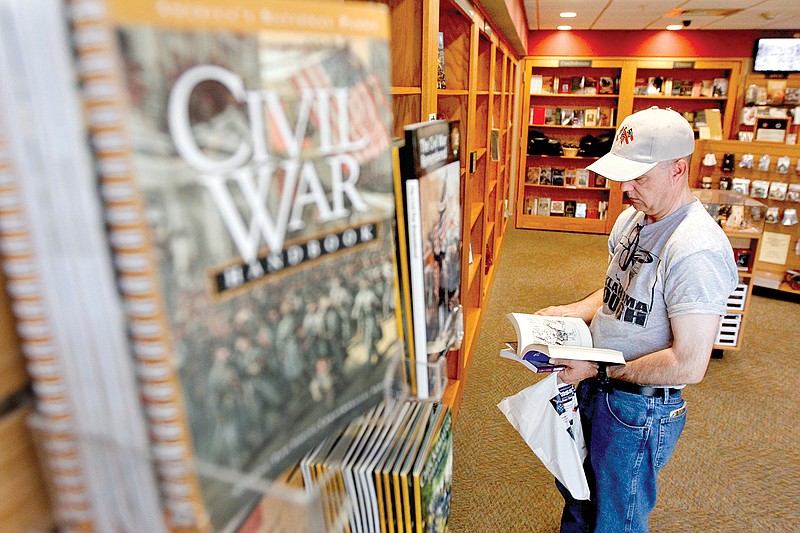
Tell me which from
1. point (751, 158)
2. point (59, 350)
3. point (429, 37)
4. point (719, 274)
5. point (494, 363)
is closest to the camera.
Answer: point (59, 350)

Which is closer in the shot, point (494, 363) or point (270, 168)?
point (270, 168)

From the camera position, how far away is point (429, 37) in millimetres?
2016

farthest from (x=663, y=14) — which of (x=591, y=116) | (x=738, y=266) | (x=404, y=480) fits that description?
(x=404, y=480)

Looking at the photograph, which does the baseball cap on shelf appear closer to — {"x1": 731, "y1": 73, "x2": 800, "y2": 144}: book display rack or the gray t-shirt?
the gray t-shirt

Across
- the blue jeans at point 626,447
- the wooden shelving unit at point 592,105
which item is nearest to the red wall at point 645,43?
the wooden shelving unit at point 592,105

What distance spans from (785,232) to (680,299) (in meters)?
A: 4.77

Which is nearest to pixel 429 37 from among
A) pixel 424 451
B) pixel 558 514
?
pixel 424 451

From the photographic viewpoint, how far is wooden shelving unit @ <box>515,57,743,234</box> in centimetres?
780

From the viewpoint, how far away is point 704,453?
10.1 ft

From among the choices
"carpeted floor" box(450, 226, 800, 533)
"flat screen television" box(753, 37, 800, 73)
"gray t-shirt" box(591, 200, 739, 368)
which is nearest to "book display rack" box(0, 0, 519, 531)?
"gray t-shirt" box(591, 200, 739, 368)

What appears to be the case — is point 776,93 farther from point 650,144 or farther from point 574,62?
point 650,144

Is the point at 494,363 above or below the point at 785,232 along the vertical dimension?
below

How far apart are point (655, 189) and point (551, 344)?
2.05 ft

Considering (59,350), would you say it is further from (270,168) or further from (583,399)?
(583,399)
